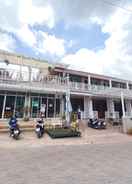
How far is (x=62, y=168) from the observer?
5.50 metres

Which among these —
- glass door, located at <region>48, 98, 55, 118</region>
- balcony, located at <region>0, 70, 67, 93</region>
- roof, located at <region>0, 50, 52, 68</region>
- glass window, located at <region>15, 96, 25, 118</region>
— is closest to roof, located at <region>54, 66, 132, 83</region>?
roof, located at <region>0, 50, 52, 68</region>

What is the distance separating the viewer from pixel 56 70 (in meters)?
19.1

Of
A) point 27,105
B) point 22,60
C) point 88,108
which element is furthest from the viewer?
point 88,108

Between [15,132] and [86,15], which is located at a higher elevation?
[86,15]

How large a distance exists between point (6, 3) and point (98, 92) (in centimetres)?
1372

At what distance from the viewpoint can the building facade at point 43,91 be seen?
47.4ft

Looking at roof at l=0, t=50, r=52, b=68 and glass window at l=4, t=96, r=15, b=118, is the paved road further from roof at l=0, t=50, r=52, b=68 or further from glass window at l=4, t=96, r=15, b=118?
roof at l=0, t=50, r=52, b=68

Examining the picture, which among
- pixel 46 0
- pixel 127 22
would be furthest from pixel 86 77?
pixel 46 0

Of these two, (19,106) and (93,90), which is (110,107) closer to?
(93,90)

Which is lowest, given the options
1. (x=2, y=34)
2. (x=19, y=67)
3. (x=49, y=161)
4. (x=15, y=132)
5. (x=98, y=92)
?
(x=49, y=161)

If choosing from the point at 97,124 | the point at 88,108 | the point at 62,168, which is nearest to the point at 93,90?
the point at 88,108

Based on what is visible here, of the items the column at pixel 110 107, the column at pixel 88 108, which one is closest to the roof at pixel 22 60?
the column at pixel 88 108

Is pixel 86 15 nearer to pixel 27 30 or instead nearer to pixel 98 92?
pixel 27 30

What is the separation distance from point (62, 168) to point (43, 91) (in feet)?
35.1
